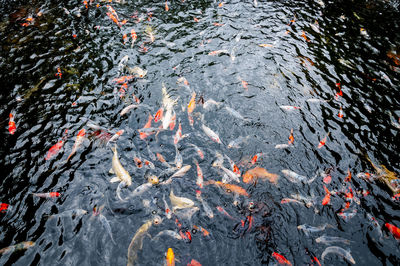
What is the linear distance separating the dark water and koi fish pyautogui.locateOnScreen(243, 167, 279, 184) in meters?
0.13

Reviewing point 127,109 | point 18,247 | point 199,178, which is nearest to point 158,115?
point 127,109

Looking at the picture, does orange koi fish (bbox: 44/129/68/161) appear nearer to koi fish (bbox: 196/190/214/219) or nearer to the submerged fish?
the submerged fish

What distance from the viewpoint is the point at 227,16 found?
458 inches

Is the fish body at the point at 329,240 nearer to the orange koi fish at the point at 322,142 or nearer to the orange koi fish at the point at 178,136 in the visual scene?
the orange koi fish at the point at 322,142

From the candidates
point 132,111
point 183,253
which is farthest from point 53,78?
point 183,253

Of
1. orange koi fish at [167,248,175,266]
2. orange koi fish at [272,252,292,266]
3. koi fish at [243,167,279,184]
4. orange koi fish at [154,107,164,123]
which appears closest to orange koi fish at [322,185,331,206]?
koi fish at [243,167,279,184]

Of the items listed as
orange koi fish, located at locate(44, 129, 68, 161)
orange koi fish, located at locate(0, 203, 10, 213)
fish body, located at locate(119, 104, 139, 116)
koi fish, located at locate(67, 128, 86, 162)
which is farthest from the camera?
fish body, located at locate(119, 104, 139, 116)

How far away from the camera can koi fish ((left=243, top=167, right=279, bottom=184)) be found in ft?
18.9

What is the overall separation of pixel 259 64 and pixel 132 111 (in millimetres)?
5364

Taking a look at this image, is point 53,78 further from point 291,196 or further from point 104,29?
point 291,196

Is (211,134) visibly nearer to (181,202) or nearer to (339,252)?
(181,202)

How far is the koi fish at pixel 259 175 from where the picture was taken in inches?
227

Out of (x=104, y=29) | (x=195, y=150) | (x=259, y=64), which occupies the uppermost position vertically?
(x=104, y=29)

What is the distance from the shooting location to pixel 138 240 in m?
4.77
